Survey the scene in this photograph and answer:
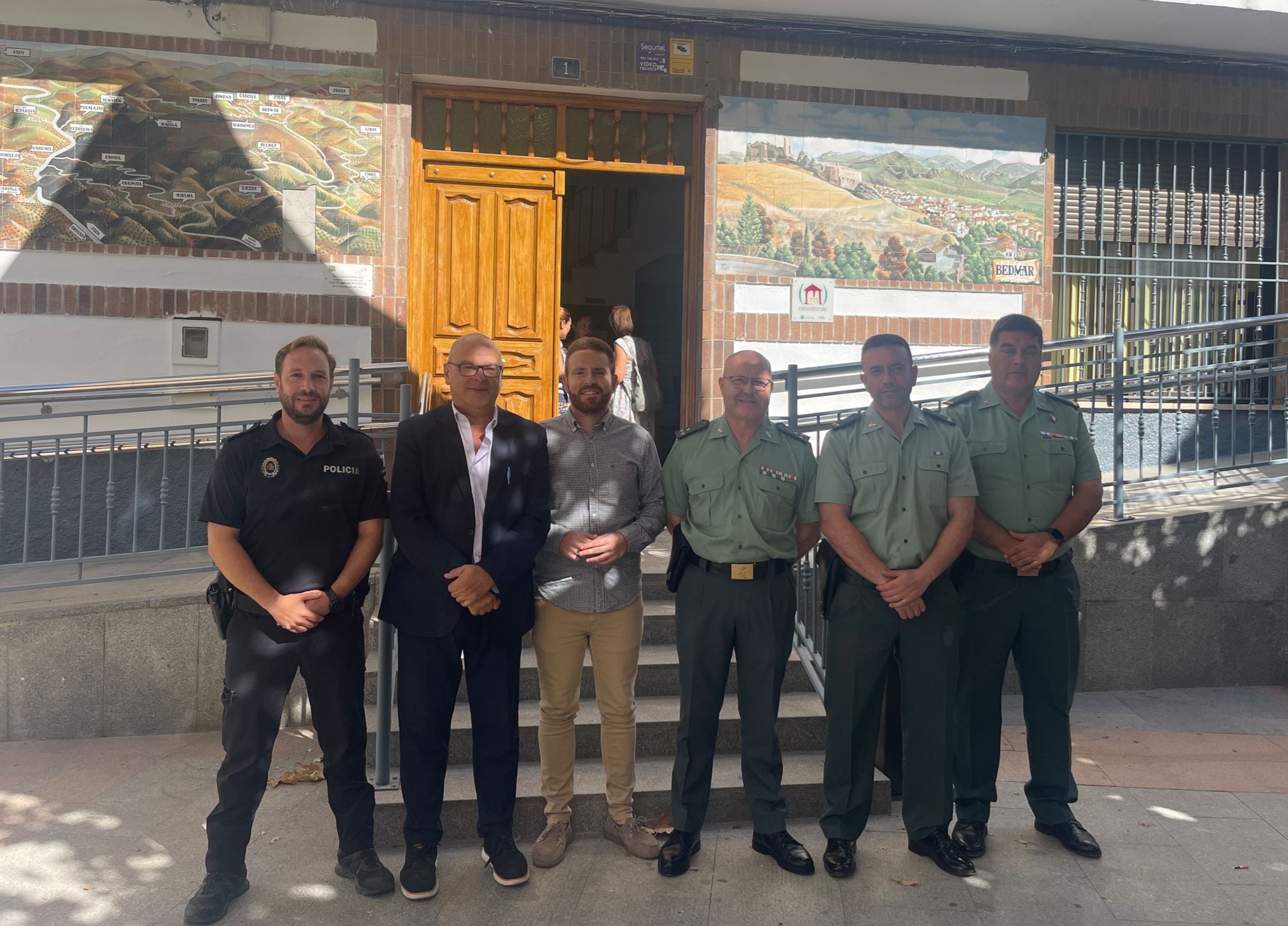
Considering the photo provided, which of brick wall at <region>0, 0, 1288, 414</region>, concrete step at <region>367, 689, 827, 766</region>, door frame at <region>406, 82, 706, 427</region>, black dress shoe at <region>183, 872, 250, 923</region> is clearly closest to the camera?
black dress shoe at <region>183, 872, 250, 923</region>

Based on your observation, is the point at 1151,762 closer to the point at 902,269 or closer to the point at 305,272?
the point at 902,269

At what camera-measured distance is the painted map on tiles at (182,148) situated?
681 cm

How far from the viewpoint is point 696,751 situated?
3797mm

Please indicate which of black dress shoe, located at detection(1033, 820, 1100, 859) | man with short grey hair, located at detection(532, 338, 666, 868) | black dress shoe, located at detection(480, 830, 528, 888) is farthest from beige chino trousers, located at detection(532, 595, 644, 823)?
black dress shoe, located at detection(1033, 820, 1100, 859)

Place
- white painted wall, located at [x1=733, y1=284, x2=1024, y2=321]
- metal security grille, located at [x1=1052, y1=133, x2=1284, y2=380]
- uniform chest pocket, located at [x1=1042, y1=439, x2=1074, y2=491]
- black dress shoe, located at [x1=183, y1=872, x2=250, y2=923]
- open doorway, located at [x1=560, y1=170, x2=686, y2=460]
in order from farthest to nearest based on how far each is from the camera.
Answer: open doorway, located at [x1=560, y1=170, x2=686, y2=460] → metal security grille, located at [x1=1052, y1=133, x2=1284, y2=380] → white painted wall, located at [x1=733, y1=284, x2=1024, y2=321] → uniform chest pocket, located at [x1=1042, y1=439, x2=1074, y2=491] → black dress shoe, located at [x1=183, y1=872, x2=250, y2=923]

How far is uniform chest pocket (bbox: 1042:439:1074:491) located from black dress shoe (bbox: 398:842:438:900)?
2.73 metres

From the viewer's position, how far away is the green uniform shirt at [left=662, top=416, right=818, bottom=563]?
3.76 meters

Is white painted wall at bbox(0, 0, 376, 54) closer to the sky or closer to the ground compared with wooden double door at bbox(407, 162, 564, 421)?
closer to the sky

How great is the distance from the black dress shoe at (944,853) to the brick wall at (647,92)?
14.0 ft

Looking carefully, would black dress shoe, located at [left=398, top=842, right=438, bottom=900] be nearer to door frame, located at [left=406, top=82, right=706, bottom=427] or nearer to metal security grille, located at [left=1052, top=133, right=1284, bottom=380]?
door frame, located at [left=406, top=82, right=706, bottom=427]

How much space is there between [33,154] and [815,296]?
18.0 ft

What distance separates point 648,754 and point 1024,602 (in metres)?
1.75

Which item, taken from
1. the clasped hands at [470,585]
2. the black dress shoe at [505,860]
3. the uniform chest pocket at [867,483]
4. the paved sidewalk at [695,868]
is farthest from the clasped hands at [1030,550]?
the black dress shoe at [505,860]

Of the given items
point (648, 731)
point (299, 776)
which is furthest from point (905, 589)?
point (299, 776)
